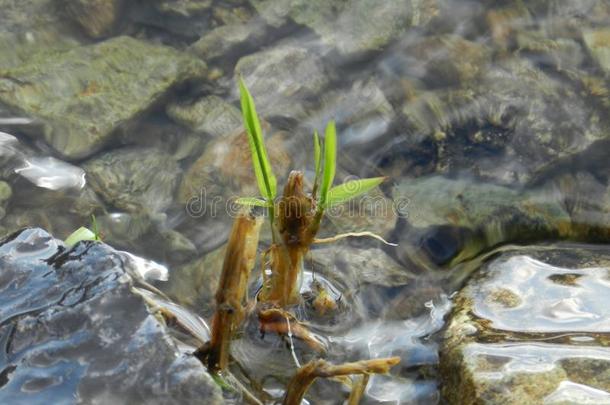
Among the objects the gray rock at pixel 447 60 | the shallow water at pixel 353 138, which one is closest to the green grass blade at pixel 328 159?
the shallow water at pixel 353 138

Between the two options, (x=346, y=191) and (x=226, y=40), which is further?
(x=226, y=40)

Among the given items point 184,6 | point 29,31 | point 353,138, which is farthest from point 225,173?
point 29,31

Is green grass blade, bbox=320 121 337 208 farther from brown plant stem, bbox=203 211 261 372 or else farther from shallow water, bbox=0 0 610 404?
shallow water, bbox=0 0 610 404

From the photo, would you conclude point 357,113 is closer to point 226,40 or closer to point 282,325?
point 226,40

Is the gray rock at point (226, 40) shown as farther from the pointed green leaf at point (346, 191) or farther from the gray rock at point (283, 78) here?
the pointed green leaf at point (346, 191)

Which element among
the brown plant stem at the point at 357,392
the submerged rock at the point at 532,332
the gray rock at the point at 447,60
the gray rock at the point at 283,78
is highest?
the gray rock at the point at 447,60

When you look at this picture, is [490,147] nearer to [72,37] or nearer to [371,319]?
[371,319]
